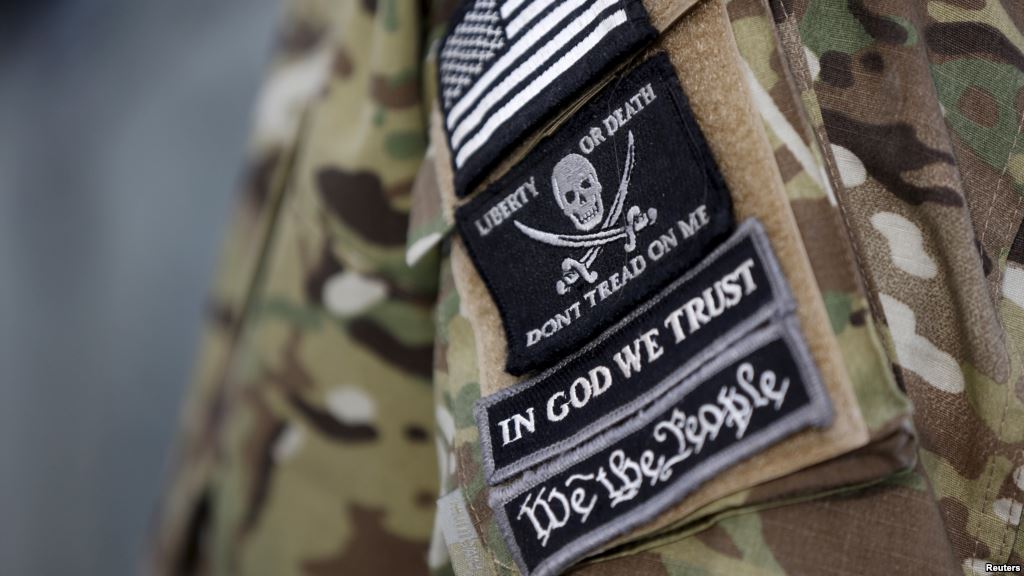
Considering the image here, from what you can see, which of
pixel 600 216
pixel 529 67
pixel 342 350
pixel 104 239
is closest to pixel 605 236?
pixel 600 216

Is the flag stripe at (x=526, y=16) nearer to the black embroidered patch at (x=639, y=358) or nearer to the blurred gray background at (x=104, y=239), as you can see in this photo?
the black embroidered patch at (x=639, y=358)

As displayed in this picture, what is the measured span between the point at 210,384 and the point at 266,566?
258 millimetres

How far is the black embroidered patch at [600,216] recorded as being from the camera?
42cm

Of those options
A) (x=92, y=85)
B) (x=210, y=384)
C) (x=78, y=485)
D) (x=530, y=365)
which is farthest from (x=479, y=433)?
(x=92, y=85)

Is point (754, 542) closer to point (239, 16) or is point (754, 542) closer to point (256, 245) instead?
point (256, 245)

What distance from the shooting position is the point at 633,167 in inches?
17.1

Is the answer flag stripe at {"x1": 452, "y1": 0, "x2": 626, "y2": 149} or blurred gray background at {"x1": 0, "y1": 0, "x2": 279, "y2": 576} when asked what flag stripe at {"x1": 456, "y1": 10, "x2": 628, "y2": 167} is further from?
blurred gray background at {"x1": 0, "y1": 0, "x2": 279, "y2": 576}

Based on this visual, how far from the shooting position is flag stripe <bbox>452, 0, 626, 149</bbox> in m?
0.46

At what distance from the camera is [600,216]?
44 centimetres

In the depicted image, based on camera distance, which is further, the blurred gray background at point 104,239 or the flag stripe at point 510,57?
the blurred gray background at point 104,239

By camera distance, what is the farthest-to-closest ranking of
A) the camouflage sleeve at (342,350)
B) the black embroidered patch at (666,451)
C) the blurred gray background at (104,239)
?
the blurred gray background at (104,239) < the camouflage sleeve at (342,350) < the black embroidered patch at (666,451)

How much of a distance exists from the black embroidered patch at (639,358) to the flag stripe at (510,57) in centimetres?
16

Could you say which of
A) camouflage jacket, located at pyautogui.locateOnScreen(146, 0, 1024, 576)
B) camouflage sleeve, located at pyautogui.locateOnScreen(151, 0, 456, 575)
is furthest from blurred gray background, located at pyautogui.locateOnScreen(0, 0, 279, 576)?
camouflage jacket, located at pyautogui.locateOnScreen(146, 0, 1024, 576)

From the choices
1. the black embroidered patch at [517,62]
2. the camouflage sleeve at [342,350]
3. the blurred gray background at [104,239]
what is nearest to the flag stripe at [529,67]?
the black embroidered patch at [517,62]
